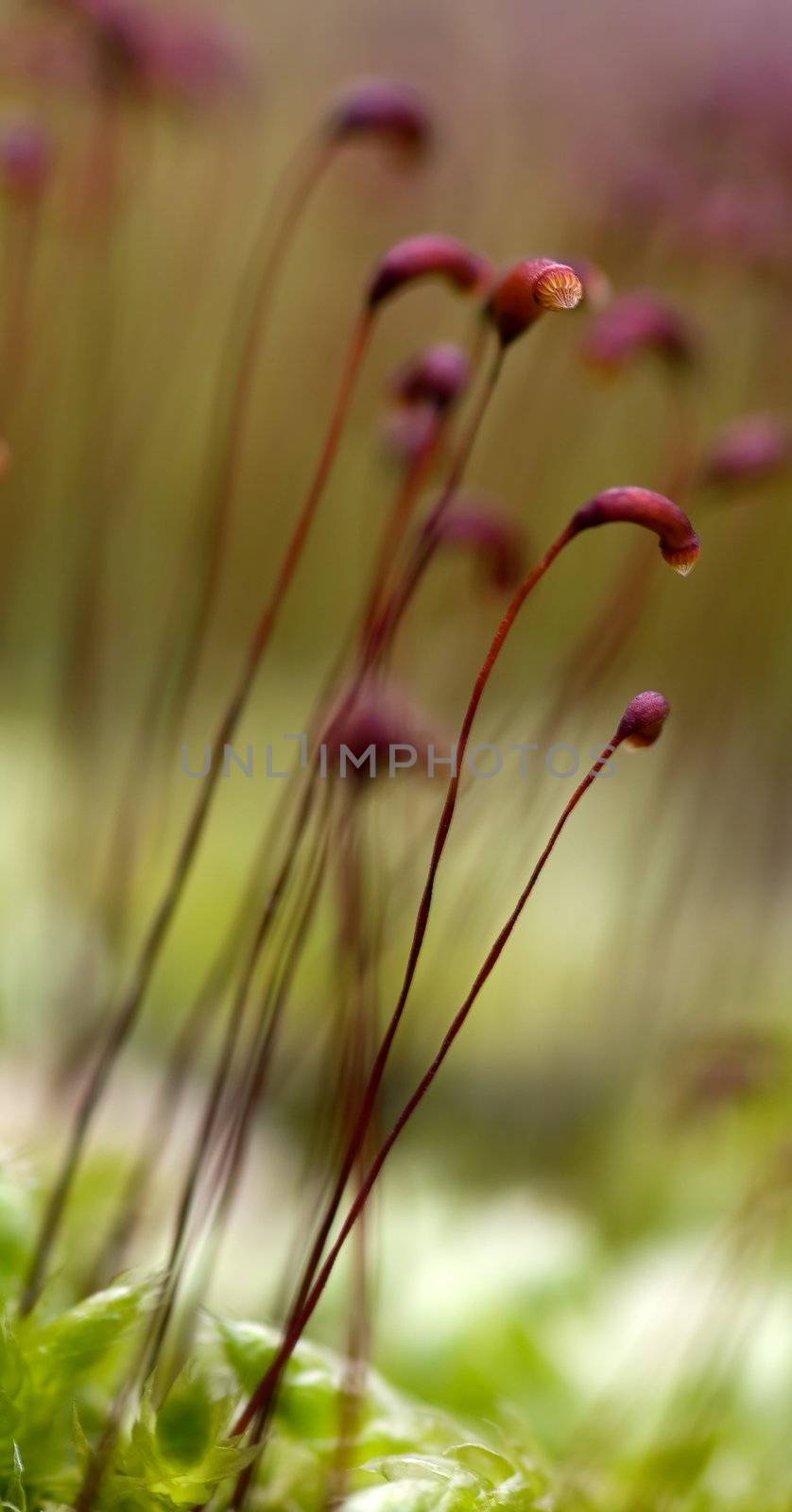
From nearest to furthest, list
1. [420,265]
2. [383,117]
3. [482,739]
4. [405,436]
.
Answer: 1. [420,265]
2. [383,117]
3. [405,436]
4. [482,739]

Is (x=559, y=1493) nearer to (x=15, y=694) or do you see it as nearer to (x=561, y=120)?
(x=15, y=694)

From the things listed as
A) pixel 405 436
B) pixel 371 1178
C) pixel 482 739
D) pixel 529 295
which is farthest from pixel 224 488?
pixel 482 739

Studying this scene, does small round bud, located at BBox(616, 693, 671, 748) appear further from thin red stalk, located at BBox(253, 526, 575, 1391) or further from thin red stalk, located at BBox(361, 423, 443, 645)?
thin red stalk, located at BBox(361, 423, 443, 645)

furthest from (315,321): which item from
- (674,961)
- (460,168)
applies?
(674,961)

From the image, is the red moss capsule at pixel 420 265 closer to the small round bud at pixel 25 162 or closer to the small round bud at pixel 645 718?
the small round bud at pixel 645 718

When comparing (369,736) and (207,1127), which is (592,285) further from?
(207,1127)
